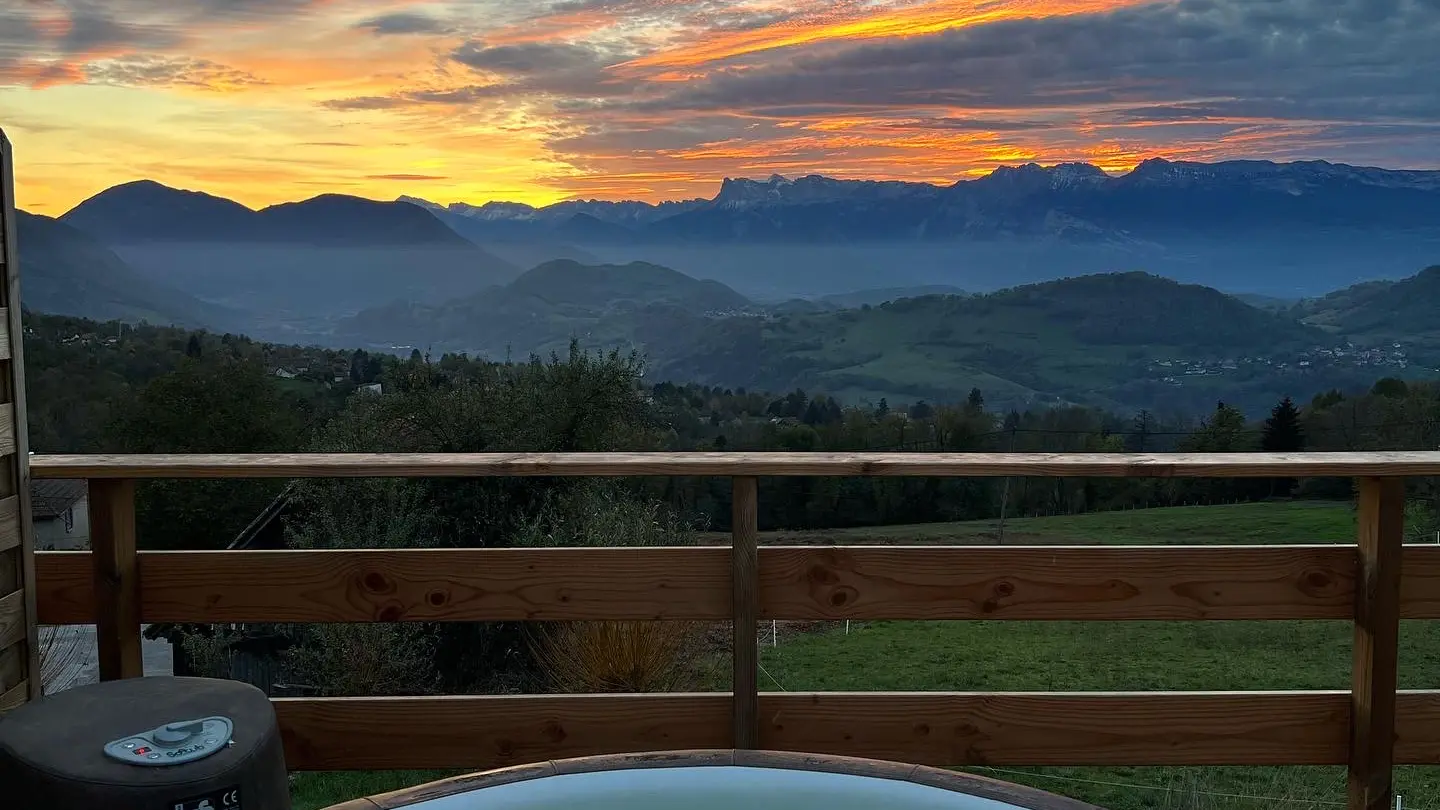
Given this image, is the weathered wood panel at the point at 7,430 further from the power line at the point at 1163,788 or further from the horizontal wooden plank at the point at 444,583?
the power line at the point at 1163,788

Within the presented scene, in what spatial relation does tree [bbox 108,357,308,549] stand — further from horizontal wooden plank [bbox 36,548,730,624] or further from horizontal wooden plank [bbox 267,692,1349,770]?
horizontal wooden plank [bbox 267,692,1349,770]

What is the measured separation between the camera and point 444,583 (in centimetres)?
208

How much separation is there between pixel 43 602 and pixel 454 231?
192 feet

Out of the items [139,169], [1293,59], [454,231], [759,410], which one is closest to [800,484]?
[759,410]

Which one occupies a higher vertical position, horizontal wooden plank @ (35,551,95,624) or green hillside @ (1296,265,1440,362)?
horizontal wooden plank @ (35,551,95,624)

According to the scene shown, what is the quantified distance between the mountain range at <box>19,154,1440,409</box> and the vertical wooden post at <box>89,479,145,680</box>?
36.8 ft

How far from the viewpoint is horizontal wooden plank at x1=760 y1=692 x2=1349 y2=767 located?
6.75ft

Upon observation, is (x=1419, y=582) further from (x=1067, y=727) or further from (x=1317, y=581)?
(x=1067, y=727)

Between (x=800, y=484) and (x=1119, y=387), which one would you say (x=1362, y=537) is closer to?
(x=800, y=484)

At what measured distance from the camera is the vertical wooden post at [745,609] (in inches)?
80.2

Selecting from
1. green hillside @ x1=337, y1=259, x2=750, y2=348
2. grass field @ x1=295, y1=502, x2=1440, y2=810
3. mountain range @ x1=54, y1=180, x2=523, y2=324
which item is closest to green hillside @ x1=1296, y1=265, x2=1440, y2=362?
green hillside @ x1=337, y1=259, x2=750, y2=348

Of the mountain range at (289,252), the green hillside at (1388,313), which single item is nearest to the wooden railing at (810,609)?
the mountain range at (289,252)

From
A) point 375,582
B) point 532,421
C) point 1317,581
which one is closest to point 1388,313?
point 532,421

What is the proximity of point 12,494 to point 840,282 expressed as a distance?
245 ft
